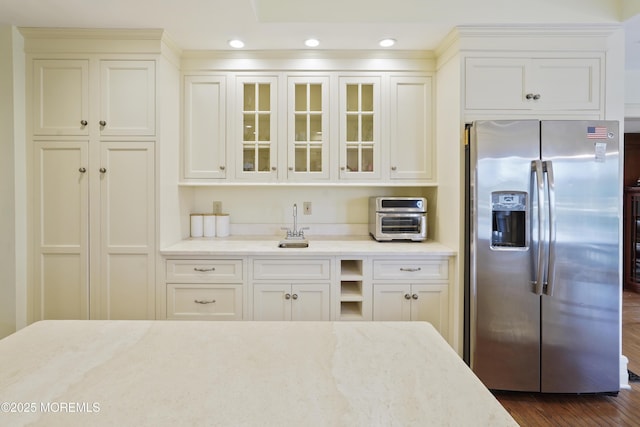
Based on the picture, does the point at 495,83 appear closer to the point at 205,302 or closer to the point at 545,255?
the point at 545,255

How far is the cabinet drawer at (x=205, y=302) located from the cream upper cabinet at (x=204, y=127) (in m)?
0.85

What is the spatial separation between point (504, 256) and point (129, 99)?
264 centimetres

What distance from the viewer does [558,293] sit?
2252 millimetres

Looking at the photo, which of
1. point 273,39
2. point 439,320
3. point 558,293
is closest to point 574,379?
point 558,293

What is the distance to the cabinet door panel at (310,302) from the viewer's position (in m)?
2.53

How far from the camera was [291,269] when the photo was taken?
2527 millimetres

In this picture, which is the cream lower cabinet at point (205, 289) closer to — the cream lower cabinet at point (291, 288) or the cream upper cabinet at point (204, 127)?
the cream lower cabinet at point (291, 288)

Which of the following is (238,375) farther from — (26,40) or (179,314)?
(26,40)

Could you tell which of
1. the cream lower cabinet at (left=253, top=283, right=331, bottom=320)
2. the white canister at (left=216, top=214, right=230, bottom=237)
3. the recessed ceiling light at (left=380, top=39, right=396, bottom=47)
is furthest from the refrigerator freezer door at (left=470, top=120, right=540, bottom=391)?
the white canister at (left=216, top=214, right=230, bottom=237)

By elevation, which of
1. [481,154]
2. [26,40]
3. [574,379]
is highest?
[26,40]

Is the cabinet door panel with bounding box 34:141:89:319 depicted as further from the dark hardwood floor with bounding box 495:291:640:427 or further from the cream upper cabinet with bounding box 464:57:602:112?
the dark hardwood floor with bounding box 495:291:640:427

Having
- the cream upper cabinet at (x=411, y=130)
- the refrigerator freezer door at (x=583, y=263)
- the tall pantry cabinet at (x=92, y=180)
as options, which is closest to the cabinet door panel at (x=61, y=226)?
the tall pantry cabinet at (x=92, y=180)

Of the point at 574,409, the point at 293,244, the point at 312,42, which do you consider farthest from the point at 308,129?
the point at 574,409

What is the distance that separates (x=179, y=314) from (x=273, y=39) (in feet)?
6.60
